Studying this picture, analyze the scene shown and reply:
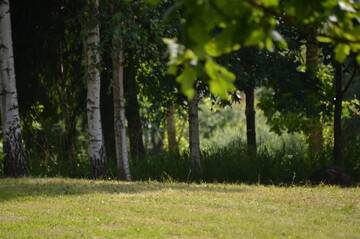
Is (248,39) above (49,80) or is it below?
below

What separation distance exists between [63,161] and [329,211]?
354 inches

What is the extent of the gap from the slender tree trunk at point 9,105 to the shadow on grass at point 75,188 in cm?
87

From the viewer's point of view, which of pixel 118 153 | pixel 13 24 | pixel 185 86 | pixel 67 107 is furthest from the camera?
pixel 67 107

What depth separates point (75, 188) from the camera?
1206 centimetres

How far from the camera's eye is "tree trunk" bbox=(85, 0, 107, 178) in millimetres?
14338

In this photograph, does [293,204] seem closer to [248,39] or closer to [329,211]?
[329,211]

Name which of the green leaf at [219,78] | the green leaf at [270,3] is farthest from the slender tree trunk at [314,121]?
the green leaf at [219,78]

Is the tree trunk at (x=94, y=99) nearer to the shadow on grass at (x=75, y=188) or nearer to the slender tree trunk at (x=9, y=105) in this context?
the slender tree trunk at (x=9, y=105)

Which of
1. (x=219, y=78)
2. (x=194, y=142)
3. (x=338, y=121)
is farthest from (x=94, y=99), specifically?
(x=219, y=78)

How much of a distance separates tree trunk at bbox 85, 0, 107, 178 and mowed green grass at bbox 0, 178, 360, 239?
7.46ft

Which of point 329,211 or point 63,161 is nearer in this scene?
point 329,211

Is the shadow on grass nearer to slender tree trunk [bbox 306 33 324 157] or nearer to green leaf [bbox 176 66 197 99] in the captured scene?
slender tree trunk [bbox 306 33 324 157]

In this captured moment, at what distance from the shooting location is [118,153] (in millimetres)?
15422

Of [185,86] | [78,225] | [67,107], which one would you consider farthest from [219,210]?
[67,107]
